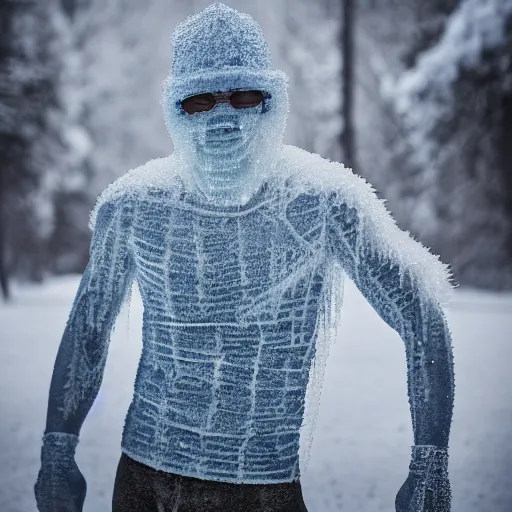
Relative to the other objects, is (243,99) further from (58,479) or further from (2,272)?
(2,272)

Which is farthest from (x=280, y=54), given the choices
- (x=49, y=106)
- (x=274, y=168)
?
(x=274, y=168)

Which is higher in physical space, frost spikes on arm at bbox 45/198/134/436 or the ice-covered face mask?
the ice-covered face mask

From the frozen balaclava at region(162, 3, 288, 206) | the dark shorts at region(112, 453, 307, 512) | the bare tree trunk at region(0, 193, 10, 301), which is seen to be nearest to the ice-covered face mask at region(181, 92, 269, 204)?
the frozen balaclava at region(162, 3, 288, 206)

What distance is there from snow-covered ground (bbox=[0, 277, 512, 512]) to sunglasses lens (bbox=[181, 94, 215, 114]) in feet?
1.54

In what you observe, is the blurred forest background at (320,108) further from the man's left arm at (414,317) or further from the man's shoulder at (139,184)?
the man's left arm at (414,317)

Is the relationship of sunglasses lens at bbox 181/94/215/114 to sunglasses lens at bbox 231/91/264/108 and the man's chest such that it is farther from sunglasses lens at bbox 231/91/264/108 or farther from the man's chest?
the man's chest

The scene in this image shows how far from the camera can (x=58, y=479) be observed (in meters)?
1.39

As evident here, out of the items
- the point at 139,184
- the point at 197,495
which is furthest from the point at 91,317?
the point at 197,495

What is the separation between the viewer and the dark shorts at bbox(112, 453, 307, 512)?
132 cm

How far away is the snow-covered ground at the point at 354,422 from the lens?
10.3 feet

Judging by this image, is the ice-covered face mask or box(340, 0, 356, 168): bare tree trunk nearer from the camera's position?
the ice-covered face mask

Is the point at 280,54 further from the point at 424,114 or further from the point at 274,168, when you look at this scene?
the point at 274,168

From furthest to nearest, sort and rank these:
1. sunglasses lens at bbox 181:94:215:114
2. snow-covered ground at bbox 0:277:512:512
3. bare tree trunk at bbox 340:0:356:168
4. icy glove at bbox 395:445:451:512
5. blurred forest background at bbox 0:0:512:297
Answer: blurred forest background at bbox 0:0:512:297 → bare tree trunk at bbox 340:0:356:168 → snow-covered ground at bbox 0:277:512:512 → sunglasses lens at bbox 181:94:215:114 → icy glove at bbox 395:445:451:512

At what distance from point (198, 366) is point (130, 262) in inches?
10.3
